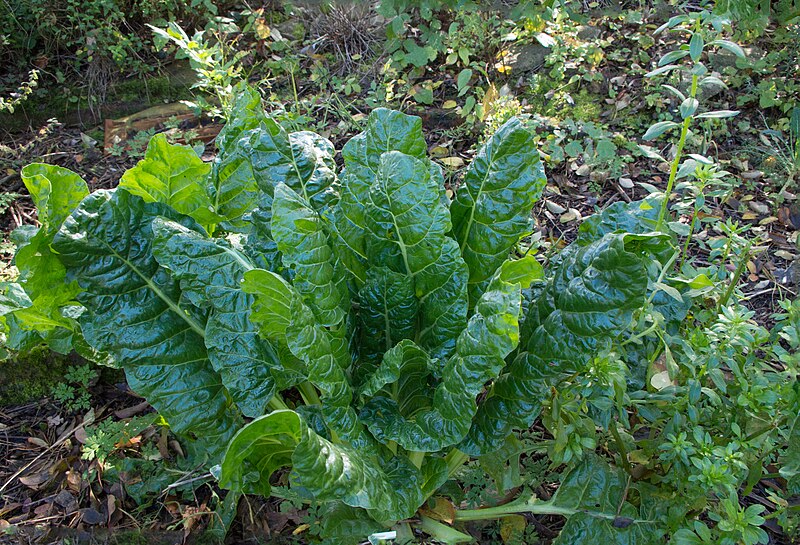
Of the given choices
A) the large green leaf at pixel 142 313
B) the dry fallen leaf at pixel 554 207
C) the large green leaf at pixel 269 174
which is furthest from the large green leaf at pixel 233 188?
the dry fallen leaf at pixel 554 207

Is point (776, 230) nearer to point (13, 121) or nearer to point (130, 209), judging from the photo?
point (130, 209)

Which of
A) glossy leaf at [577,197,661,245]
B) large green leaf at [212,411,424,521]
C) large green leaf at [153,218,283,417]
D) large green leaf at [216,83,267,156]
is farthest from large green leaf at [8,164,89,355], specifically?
glossy leaf at [577,197,661,245]

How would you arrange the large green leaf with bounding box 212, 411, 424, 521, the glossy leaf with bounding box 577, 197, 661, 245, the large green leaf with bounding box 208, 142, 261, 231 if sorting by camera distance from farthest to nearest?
the large green leaf with bounding box 208, 142, 261, 231, the glossy leaf with bounding box 577, 197, 661, 245, the large green leaf with bounding box 212, 411, 424, 521

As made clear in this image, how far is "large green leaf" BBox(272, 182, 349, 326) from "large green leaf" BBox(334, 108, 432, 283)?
0.24 m

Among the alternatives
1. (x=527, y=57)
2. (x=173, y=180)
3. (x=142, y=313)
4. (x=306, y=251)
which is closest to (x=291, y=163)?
(x=173, y=180)

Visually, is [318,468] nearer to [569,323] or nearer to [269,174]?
[569,323]

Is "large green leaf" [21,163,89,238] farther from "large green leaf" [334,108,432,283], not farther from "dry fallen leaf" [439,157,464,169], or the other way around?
"dry fallen leaf" [439,157,464,169]

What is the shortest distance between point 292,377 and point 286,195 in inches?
23.7

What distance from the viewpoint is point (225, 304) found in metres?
2.04

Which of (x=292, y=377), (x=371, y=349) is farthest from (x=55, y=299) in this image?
(x=371, y=349)

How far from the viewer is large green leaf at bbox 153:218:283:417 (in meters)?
1.98

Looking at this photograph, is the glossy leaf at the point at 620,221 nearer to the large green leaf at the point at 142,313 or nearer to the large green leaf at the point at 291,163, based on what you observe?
the large green leaf at the point at 291,163

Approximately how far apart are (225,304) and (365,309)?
0.45 m

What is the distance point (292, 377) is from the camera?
6.98ft
